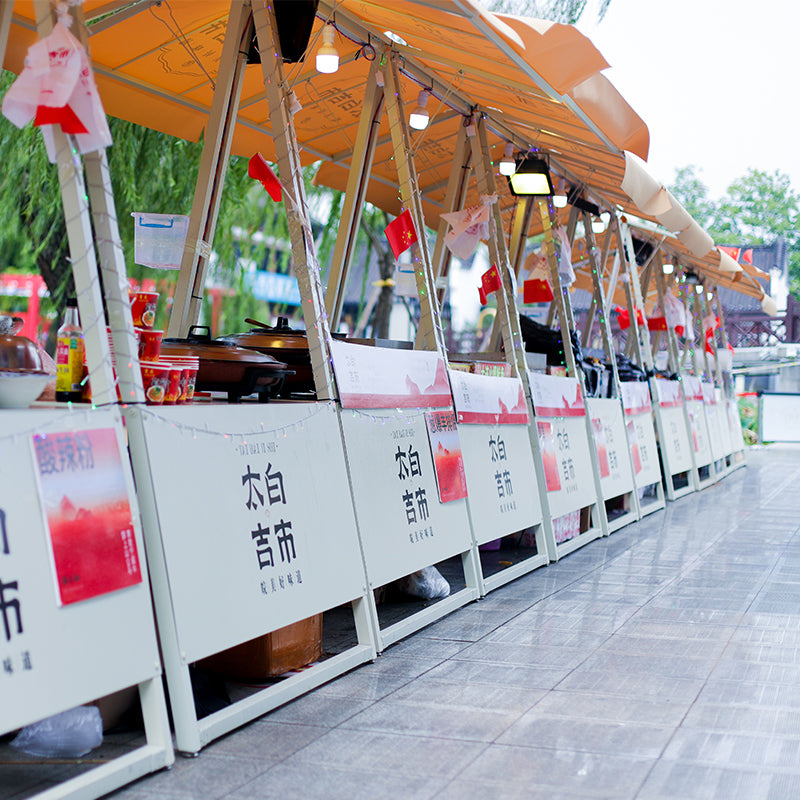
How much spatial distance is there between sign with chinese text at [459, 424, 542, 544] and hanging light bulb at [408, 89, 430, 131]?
212cm

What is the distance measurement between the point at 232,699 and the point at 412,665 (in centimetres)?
84

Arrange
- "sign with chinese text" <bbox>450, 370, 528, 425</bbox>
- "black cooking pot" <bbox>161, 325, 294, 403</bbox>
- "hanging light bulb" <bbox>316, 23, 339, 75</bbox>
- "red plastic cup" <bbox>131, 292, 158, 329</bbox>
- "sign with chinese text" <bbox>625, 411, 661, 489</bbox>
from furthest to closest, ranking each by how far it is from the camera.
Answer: "sign with chinese text" <bbox>625, 411, 661, 489</bbox> → "sign with chinese text" <bbox>450, 370, 528, 425</bbox> → "hanging light bulb" <bbox>316, 23, 339, 75</bbox> → "black cooking pot" <bbox>161, 325, 294, 403</bbox> → "red plastic cup" <bbox>131, 292, 158, 329</bbox>

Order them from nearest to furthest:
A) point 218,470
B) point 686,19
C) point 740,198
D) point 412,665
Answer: point 218,470
point 412,665
point 740,198
point 686,19

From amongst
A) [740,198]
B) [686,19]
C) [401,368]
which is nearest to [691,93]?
[686,19]

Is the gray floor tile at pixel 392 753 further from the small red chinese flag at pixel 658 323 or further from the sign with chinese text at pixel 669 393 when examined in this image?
the small red chinese flag at pixel 658 323

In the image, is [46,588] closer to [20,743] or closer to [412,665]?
[20,743]

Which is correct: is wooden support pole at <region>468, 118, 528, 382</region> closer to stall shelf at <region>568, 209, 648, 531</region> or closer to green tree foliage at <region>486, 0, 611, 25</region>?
stall shelf at <region>568, 209, 648, 531</region>

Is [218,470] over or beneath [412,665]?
over

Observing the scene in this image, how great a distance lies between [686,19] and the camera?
81.9 metres

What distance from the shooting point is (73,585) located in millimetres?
2627

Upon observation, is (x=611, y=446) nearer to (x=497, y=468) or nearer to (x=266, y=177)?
(x=497, y=468)

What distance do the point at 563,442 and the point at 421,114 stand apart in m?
2.65

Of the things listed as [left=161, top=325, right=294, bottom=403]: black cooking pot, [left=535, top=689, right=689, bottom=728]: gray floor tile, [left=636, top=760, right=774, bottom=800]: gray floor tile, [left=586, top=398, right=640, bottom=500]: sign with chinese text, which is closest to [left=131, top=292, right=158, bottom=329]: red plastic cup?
[left=161, top=325, right=294, bottom=403]: black cooking pot

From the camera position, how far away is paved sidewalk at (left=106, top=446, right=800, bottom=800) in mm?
2727
